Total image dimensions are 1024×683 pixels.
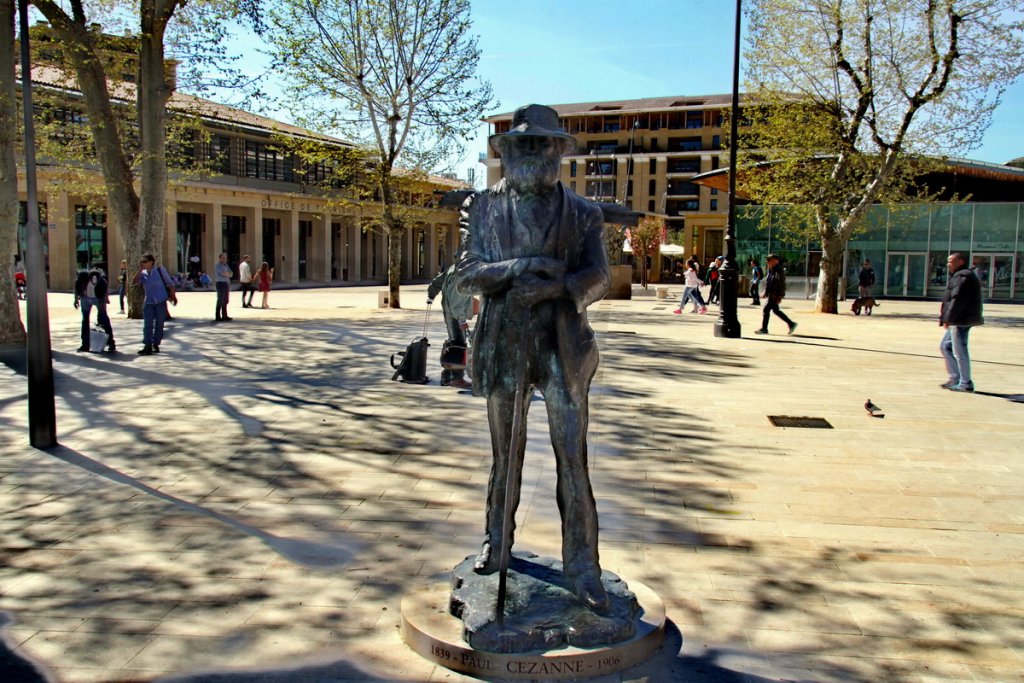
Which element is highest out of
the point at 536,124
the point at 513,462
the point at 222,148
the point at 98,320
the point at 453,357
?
the point at 222,148

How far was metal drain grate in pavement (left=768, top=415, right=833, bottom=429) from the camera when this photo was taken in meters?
8.83

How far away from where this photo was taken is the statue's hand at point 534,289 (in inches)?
141

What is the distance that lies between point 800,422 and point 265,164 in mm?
46569

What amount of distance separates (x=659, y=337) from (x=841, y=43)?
11.7 meters

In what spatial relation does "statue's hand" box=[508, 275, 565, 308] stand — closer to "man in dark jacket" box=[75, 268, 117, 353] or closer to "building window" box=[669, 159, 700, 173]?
"man in dark jacket" box=[75, 268, 117, 353]

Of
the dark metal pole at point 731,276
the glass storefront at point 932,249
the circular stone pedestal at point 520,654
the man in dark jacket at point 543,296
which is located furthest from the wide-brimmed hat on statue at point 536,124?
the glass storefront at point 932,249

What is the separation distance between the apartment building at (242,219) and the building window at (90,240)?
0.15ft

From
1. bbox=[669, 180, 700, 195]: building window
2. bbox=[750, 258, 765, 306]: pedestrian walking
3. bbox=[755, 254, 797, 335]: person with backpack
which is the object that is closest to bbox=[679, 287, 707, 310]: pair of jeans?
bbox=[750, 258, 765, 306]: pedestrian walking

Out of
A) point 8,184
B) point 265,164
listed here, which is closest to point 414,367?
point 8,184

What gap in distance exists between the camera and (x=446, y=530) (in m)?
5.47

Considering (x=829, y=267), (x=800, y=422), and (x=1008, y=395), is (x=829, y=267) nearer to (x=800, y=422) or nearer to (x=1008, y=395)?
(x=1008, y=395)

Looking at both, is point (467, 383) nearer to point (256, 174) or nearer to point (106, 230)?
point (106, 230)

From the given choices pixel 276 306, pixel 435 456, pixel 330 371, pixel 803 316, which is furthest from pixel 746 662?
pixel 276 306

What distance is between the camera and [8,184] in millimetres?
14141
